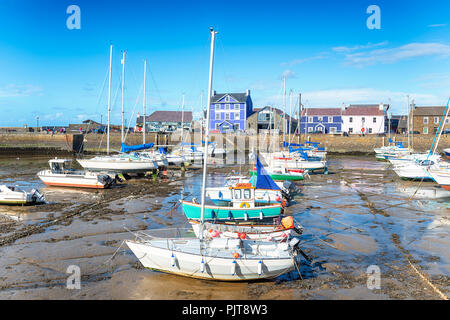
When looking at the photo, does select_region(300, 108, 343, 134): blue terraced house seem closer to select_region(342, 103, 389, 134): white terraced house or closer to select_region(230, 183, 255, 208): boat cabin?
select_region(342, 103, 389, 134): white terraced house

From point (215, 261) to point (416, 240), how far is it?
33.9 ft

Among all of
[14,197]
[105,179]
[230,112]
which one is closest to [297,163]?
[105,179]

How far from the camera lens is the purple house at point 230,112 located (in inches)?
2859

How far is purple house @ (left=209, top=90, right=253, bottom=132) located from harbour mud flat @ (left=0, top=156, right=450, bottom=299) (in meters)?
45.6

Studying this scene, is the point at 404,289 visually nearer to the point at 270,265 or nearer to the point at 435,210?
the point at 270,265

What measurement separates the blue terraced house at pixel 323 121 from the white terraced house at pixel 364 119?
3.97 feet

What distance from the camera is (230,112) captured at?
73.2 meters

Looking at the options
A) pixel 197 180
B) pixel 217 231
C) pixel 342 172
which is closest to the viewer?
pixel 217 231

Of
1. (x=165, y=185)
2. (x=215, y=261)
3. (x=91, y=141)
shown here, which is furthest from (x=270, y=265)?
(x=91, y=141)

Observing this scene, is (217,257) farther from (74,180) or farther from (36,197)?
(74,180)

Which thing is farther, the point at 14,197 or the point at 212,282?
the point at 14,197

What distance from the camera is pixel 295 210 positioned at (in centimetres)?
2198

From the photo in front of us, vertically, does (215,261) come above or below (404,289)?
above

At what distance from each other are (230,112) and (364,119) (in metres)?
27.8
